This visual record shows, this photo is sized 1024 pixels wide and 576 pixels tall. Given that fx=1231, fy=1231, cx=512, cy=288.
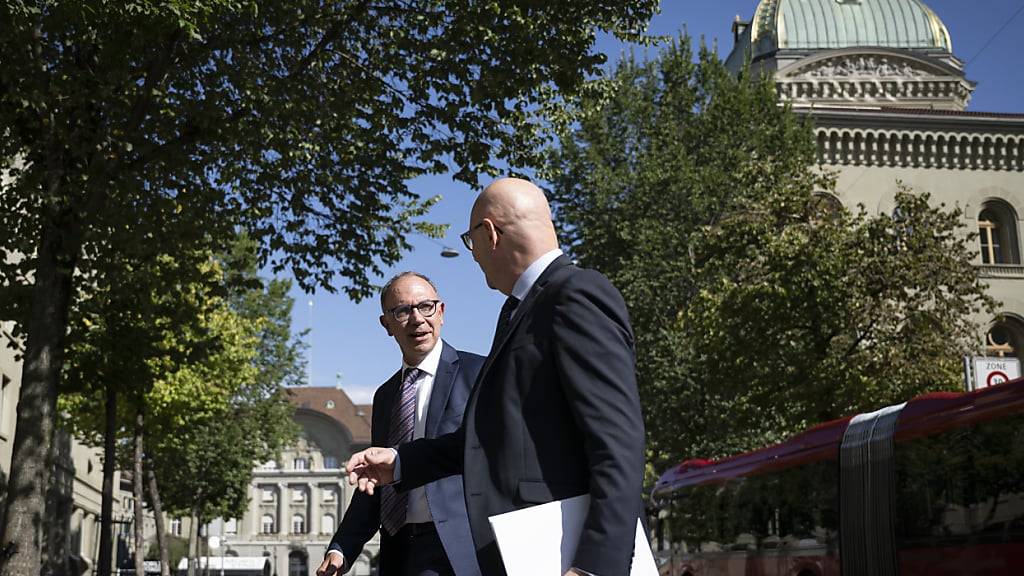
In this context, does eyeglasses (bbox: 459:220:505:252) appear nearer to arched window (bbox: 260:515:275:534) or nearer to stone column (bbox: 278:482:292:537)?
stone column (bbox: 278:482:292:537)

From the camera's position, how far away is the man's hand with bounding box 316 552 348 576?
5.15 m

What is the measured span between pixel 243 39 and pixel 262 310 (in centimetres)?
2913

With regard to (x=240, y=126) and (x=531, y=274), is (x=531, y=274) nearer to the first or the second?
(x=531, y=274)

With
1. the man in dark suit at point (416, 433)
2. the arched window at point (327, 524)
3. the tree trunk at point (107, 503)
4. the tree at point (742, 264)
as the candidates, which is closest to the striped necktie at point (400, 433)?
the man in dark suit at point (416, 433)

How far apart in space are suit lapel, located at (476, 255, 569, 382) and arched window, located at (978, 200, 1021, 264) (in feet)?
159

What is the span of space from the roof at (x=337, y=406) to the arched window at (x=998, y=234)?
7078 centimetres

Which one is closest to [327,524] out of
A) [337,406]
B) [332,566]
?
[337,406]

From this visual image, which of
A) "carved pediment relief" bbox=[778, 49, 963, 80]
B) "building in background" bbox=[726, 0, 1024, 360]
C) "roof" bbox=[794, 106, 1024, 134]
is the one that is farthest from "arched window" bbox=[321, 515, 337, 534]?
"roof" bbox=[794, 106, 1024, 134]

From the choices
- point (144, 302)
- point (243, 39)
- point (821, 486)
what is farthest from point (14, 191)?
point (821, 486)

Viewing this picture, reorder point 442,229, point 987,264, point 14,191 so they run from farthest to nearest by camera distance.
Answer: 1. point 987,264
2. point 442,229
3. point 14,191

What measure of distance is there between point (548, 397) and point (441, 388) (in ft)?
7.40

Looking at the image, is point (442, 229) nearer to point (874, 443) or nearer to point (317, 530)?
point (874, 443)

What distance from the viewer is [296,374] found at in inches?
1821

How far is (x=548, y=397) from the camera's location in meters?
3.19
